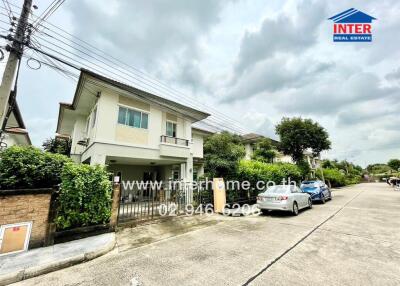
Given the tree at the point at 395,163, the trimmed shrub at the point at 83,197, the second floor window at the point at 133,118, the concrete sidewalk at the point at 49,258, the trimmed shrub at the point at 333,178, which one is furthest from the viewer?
the tree at the point at 395,163

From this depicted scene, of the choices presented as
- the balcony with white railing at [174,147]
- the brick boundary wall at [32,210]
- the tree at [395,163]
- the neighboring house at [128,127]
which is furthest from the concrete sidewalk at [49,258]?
the tree at [395,163]

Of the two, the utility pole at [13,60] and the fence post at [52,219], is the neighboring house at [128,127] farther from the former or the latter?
the fence post at [52,219]

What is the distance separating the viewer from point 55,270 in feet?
13.9

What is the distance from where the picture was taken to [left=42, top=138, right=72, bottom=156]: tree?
17.5 meters

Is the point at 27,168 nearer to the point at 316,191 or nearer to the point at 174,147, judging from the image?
the point at 174,147

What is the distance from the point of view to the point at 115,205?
22.9 ft

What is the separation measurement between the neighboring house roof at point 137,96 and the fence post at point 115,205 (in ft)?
18.0

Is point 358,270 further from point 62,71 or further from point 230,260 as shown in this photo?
point 62,71

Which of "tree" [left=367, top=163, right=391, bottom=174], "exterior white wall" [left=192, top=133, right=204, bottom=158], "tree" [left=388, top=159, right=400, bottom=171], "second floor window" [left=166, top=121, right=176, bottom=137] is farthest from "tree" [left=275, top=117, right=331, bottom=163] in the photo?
"tree" [left=367, top=163, right=391, bottom=174]

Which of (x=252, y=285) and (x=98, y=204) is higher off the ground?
(x=98, y=204)

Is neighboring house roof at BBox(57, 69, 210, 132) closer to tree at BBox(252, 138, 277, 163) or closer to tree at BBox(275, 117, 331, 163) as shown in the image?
tree at BBox(275, 117, 331, 163)

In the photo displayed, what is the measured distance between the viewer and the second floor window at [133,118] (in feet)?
40.5

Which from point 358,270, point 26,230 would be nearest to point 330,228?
point 358,270

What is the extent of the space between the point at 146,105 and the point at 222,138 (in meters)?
6.04
